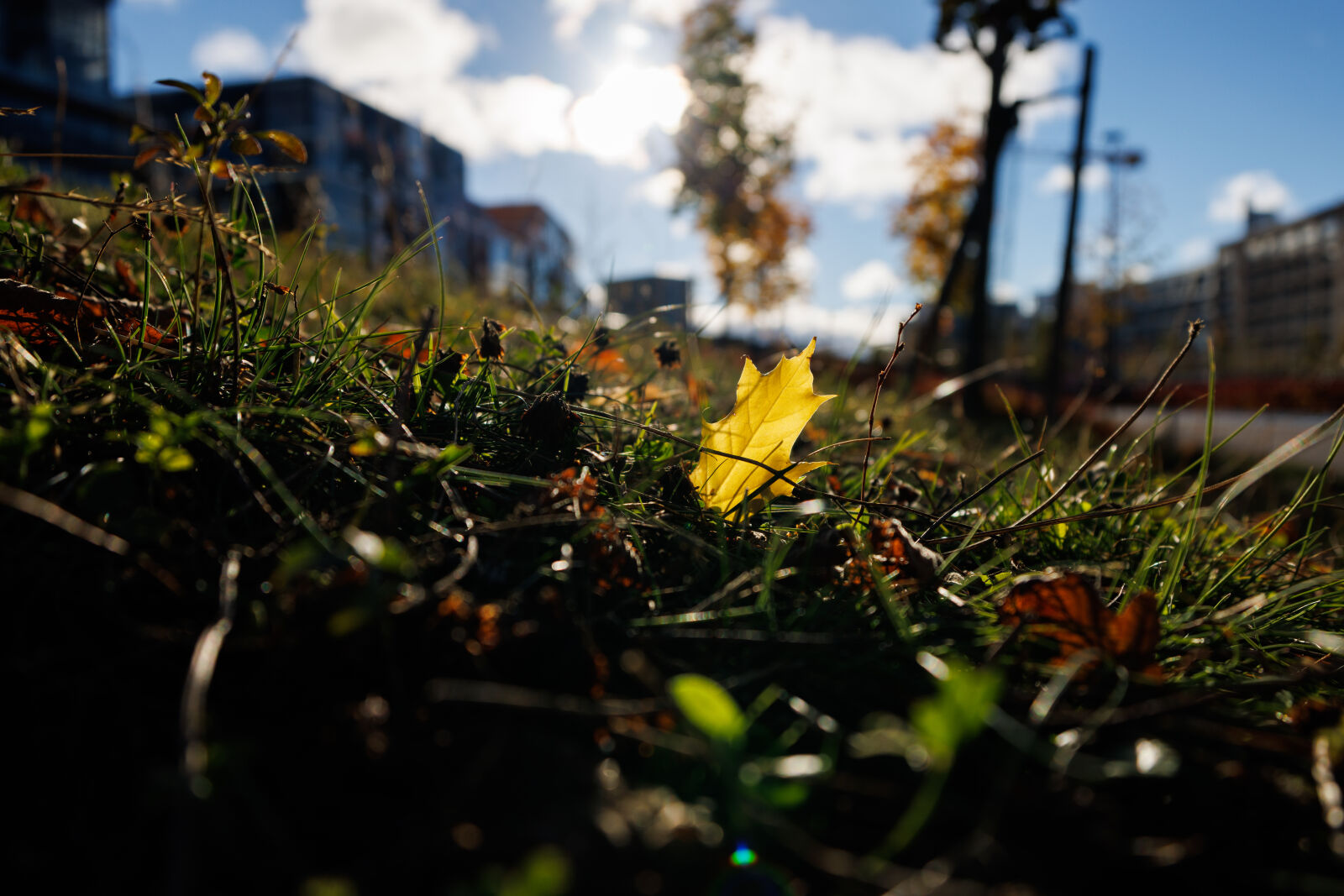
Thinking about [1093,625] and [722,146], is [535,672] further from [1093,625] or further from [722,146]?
[722,146]

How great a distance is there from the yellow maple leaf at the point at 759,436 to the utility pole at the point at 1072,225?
252 inches

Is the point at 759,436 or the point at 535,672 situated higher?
the point at 759,436

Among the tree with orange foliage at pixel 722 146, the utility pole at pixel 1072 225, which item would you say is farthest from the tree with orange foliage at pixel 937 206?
the utility pole at pixel 1072 225

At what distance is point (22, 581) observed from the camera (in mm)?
771

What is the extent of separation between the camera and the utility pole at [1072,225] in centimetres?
693

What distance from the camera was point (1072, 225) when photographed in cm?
674

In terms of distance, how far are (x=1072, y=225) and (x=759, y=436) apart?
6907 mm

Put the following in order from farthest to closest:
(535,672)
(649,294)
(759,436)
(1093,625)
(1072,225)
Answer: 1. (1072,225)
2. (649,294)
3. (759,436)
4. (1093,625)
5. (535,672)

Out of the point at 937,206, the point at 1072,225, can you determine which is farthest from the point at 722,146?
the point at 1072,225

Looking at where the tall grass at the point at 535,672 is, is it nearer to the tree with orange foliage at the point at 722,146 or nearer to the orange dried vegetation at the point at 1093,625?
the orange dried vegetation at the point at 1093,625

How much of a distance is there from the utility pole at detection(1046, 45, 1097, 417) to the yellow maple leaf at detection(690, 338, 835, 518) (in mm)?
6398

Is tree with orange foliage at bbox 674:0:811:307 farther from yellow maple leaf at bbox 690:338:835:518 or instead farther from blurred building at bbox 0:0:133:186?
yellow maple leaf at bbox 690:338:835:518

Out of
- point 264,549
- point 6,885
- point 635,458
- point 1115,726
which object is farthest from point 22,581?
point 1115,726

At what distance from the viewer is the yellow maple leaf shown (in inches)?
48.2
